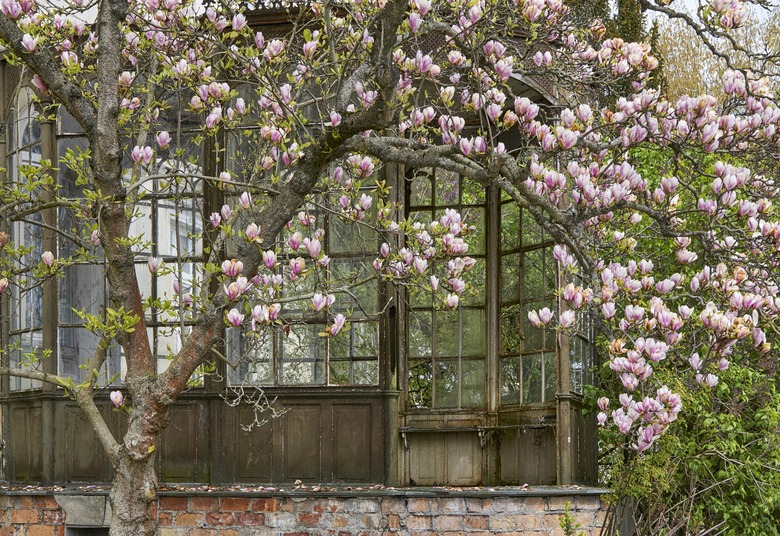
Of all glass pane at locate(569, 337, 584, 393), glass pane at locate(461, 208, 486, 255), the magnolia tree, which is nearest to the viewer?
the magnolia tree

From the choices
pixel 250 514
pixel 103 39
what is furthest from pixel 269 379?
pixel 103 39

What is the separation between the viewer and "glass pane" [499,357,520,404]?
1059 centimetres

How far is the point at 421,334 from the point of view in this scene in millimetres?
11047

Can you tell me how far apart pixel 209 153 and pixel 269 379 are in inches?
77.2

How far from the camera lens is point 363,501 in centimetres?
927

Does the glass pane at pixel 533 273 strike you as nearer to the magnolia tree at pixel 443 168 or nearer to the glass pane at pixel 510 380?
the glass pane at pixel 510 380

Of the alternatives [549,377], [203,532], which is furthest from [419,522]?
[549,377]

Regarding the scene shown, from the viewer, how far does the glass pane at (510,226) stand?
10758mm

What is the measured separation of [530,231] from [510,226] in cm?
32

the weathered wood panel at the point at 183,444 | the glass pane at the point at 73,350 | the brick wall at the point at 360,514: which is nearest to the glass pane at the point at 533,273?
the brick wall at the point at 360,514

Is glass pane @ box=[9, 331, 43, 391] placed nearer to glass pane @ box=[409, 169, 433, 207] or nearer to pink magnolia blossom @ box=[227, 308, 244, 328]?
glass pane @ box=[409, 169, 433, 207]

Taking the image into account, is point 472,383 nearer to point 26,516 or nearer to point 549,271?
point 549,271

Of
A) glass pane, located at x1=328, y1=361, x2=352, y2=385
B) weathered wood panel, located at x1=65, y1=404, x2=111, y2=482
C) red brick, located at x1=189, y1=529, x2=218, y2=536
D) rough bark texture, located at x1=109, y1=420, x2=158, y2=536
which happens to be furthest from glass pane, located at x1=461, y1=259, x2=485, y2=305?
rough bark texture, located at x1=109, y1=420, x2=158, y2=536

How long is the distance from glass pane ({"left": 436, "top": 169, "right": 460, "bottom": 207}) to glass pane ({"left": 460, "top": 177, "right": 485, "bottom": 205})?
0.18ft
